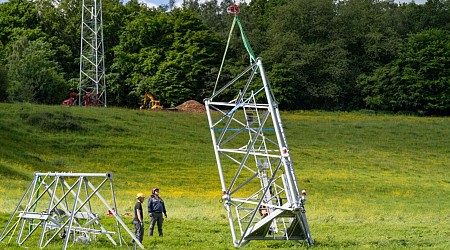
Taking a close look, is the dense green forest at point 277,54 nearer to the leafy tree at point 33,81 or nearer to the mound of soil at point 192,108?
the leafy tree at point 33,81

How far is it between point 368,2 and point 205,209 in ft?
343

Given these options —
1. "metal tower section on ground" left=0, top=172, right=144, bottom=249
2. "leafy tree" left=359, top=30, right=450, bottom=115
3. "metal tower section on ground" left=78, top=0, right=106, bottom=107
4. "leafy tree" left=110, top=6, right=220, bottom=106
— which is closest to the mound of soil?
"leafy tree" left=110, top=6, right=220, bottom=106

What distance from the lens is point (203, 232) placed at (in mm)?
26719

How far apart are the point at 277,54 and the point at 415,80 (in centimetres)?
2171

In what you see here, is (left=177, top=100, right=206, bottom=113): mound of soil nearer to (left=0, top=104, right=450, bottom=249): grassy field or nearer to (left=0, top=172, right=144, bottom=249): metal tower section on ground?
(left=0, top=104, right=450, bottom=249): grassy field

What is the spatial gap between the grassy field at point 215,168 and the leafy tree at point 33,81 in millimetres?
15745

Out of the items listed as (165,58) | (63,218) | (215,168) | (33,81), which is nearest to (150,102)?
(165,58)

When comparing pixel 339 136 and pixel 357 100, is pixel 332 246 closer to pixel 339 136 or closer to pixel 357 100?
pixel 339 136

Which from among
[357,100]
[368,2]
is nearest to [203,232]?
[357,100]

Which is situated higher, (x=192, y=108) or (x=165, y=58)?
(x=165, y=58)

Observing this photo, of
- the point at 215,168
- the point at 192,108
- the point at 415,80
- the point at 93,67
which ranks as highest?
the point at 93,67

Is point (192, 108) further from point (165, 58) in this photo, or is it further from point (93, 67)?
point (165, 58)

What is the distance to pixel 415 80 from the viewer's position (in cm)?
10875

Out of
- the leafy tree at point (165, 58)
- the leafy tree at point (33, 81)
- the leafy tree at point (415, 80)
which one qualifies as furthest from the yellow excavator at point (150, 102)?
the leafy tree at point (415, 80)
